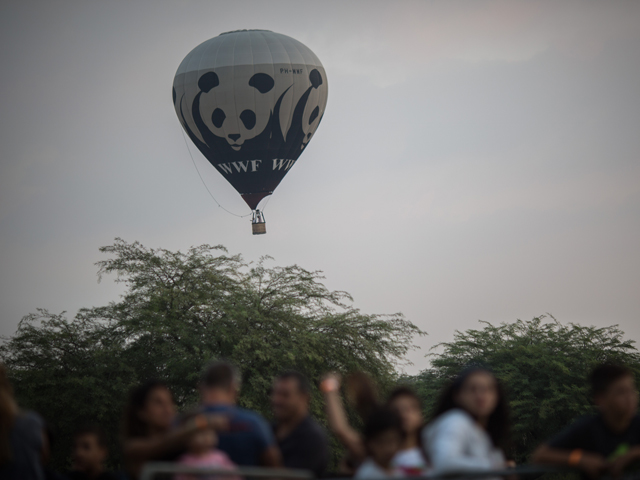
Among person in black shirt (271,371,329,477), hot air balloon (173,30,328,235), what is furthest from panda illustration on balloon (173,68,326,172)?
person in black shirt (271,371,329,477)

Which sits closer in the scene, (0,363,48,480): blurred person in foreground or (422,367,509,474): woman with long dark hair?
(422,367,509,474): woman with long dark hair

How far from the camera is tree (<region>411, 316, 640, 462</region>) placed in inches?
1300

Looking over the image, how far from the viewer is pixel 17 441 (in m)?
5.01

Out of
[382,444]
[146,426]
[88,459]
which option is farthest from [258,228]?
[382,444]

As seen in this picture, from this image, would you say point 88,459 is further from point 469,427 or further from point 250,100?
point 250,100

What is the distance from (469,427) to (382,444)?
48 centimetres

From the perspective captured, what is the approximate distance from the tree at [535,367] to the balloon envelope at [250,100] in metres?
11.5

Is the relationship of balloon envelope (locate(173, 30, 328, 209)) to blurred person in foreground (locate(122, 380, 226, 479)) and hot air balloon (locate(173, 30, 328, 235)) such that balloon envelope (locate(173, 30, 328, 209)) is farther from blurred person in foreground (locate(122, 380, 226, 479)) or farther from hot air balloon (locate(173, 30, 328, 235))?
blurred person in foreground (locate(122, 380, 226, 479))

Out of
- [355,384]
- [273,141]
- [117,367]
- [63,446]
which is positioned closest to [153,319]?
[117,367]

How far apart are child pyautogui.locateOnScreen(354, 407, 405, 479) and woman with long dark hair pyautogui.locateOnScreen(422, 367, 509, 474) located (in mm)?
192

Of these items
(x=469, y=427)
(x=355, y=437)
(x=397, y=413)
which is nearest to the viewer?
(x=469, y=427)

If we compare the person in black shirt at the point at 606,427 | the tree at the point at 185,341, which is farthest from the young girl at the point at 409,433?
the tree at the point at 185,341

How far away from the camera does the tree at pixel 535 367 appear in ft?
108

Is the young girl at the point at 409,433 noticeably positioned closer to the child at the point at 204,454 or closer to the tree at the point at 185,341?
the child at the point at 204,454
